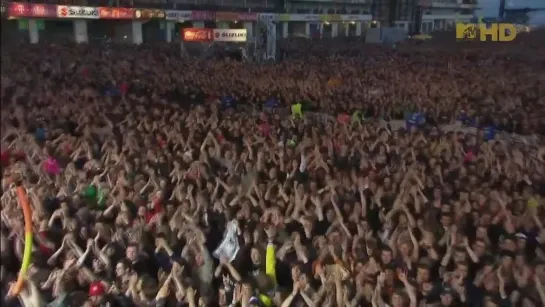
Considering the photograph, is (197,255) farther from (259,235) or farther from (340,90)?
(340,90)

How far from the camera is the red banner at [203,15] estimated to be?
115ft

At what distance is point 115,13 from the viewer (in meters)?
28.9

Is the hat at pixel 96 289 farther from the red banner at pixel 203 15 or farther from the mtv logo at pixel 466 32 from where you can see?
the mtv logo at pixel 466 32

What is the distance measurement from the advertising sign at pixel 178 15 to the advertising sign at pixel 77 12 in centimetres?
597

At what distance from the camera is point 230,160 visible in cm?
683

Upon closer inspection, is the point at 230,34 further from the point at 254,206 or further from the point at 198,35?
the point at 254,206

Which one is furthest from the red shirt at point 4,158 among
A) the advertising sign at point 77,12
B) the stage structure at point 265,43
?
the advertising sign at point 77,12

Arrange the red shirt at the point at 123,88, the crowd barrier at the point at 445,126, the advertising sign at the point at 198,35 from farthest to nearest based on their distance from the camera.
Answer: the advertising sign at the point at 198,35
the red shirt at the point at 123,88
the crowd barrier at the point at 445,126

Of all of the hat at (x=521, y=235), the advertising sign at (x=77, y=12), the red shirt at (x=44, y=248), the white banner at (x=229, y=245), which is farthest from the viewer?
the advertising sign at (x=77, y=12)

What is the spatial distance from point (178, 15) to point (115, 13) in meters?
5.34

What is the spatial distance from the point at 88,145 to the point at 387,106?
6.08 metres

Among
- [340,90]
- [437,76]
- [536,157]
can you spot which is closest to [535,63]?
[437,76]

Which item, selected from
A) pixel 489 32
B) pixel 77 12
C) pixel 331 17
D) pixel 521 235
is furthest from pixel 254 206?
pixel 331 17

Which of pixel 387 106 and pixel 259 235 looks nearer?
pixel 259 235
